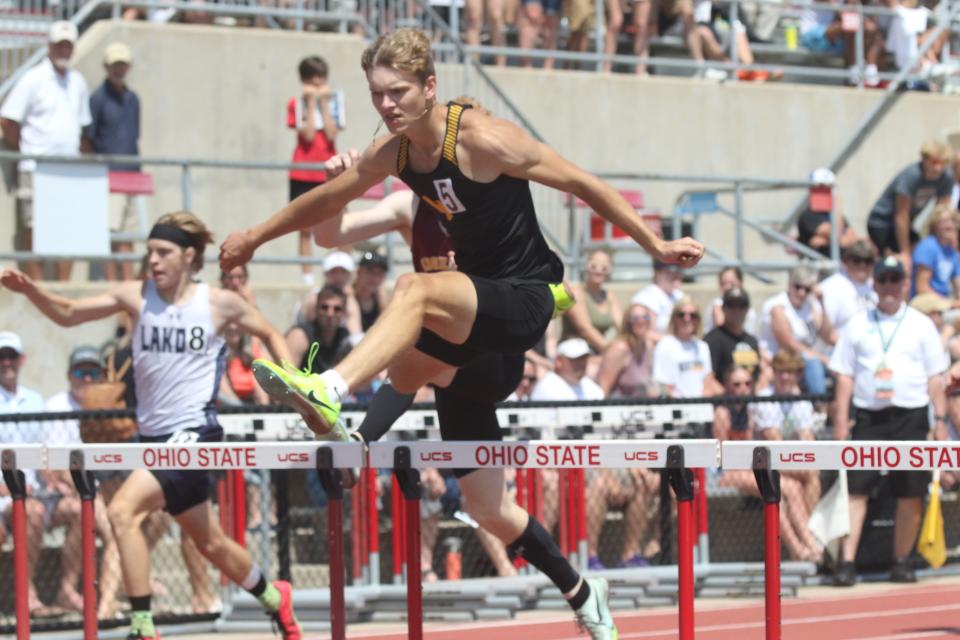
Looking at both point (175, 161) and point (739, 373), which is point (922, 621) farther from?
point (175, 161)

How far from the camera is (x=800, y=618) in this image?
34.2ft

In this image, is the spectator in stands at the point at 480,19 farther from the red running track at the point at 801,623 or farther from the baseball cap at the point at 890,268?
the red running track at the point at 801,623

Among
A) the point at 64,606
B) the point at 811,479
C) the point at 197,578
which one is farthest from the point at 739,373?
the point at 64,606

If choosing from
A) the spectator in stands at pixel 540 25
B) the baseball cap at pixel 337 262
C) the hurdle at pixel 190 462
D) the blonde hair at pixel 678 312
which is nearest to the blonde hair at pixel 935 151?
the spectator in stands at pixel 540 25

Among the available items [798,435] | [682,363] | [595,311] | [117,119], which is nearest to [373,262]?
[595,311]

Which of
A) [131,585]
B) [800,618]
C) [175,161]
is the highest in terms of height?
[175,161]

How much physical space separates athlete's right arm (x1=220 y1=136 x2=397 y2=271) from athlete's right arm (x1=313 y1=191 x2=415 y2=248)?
211 millimetres

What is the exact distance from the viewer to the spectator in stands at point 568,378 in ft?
38.7

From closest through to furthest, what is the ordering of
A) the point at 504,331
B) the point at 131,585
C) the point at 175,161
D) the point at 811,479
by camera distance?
the point at 504,331 < the point at 131,585 < the point at 811,479 < the point at 175,161

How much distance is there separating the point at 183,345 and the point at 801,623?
3986 mm

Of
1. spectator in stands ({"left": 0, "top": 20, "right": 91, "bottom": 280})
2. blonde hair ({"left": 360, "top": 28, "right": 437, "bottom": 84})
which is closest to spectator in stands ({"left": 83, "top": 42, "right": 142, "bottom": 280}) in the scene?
spectator in stands ({"left": 0, "top": 20, "right": 91, "bottom": 280})

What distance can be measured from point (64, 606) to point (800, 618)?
4308mm

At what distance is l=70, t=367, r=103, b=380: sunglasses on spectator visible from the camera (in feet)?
36.6

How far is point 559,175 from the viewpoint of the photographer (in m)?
6.82
